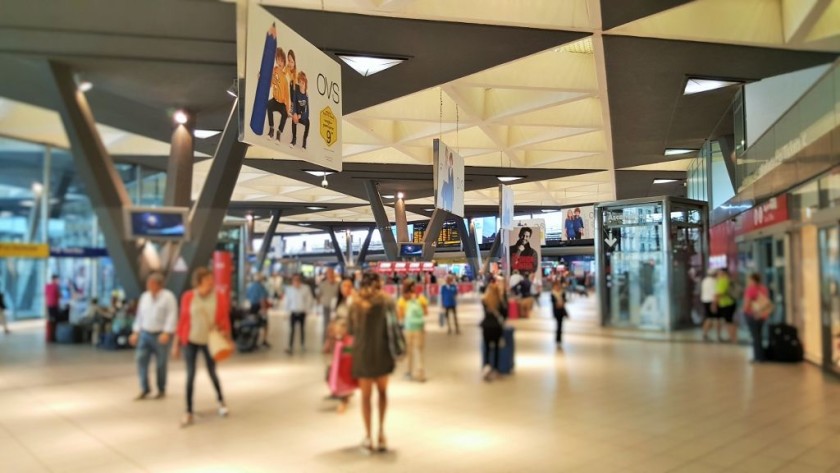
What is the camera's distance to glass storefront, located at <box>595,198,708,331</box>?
6.92 meters

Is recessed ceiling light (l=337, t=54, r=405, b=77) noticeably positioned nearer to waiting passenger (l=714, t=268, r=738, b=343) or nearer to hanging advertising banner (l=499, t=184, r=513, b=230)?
hanging advertising banner (l=499, t=184, r=513, b=230)

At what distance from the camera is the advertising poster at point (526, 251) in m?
5.51

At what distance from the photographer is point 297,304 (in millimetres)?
2938

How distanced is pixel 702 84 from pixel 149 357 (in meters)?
11.4

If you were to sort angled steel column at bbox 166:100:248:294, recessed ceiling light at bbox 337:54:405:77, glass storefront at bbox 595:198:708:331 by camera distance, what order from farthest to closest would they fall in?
recessed ceiling light at bbox 337:54:405:77
glass storefront at bbox 595:198:708:331
angled steel column at bbox 166:100:248:294

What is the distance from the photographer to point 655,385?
6.78 m

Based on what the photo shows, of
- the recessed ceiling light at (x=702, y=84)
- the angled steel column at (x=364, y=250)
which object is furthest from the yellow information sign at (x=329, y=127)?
the recessed ceiling light at (x=702, y=84)

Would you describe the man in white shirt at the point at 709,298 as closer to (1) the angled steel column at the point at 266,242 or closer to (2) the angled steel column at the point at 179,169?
(1) the angled steel column at the point at 266,242

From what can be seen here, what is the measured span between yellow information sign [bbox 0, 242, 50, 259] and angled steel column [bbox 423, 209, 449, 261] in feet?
9.98

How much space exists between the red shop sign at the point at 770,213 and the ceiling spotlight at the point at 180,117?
4164mm

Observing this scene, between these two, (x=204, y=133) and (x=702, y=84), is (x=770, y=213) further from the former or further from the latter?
(x=702, y=84)

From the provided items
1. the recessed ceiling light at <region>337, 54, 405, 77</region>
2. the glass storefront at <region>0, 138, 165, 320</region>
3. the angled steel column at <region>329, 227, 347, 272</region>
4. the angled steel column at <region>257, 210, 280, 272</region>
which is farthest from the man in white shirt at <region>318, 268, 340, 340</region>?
the recessed ceiling light at <region>337, 54, 405, 77</region>

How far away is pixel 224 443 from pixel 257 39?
7.47 feet

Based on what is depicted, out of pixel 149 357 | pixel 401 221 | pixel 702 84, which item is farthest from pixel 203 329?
pixel 702 84
